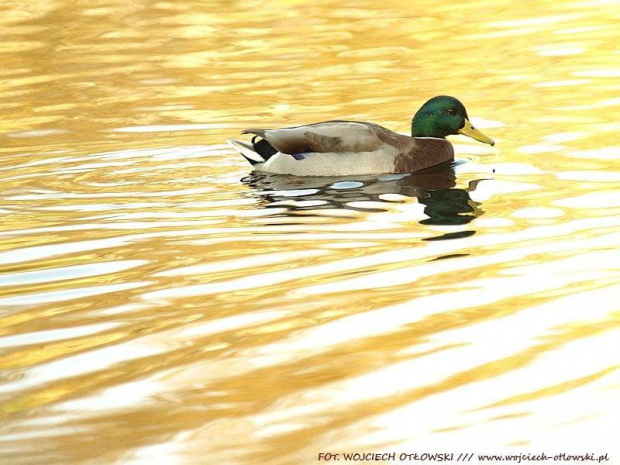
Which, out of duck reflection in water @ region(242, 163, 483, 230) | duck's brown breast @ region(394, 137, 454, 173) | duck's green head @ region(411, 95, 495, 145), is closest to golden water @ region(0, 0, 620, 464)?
duck reflection in water @ region(242, 163, 483, 230)

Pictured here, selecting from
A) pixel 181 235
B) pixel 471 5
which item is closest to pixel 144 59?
pixel 471 5

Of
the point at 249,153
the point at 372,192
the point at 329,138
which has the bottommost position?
the point at 372,192

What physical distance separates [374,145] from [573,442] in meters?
6.46

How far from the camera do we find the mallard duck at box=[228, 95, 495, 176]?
35.5 ft

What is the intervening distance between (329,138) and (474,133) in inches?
54.7

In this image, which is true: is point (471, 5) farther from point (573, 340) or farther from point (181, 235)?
point (573, 340)

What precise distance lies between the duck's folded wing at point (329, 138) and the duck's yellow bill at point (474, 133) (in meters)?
0.85

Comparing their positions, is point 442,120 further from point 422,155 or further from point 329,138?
point 329,138

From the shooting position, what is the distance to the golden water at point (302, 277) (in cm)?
484

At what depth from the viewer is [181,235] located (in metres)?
8.25

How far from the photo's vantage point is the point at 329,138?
10.9 metres

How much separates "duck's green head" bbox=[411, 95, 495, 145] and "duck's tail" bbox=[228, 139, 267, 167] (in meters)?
1.55

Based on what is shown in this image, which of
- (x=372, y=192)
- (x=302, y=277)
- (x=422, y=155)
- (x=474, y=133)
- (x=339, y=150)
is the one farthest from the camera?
(x=474, y=133)

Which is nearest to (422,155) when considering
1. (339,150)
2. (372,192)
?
(339,150)
